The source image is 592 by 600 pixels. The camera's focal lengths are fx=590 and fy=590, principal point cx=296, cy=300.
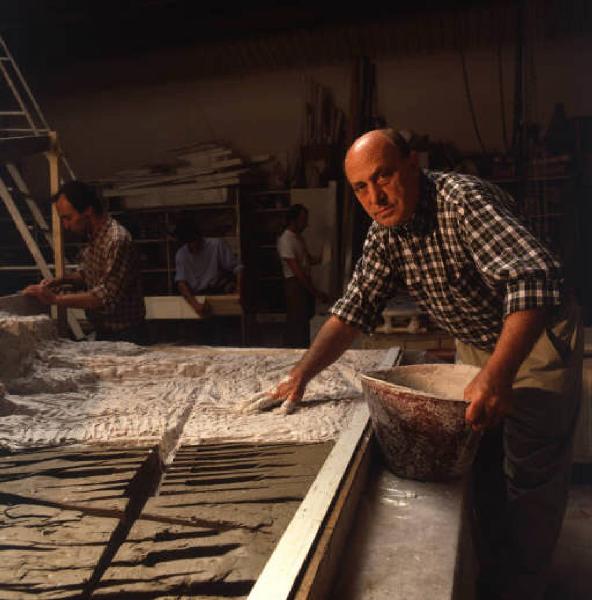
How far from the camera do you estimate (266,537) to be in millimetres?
1449

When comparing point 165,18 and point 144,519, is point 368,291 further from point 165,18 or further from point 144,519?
point 165,18

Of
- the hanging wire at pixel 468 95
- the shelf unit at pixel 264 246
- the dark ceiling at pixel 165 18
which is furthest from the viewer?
the shelf unit at pixel 264 246

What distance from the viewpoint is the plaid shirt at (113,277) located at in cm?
384

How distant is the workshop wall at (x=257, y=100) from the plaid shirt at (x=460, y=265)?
5.79m

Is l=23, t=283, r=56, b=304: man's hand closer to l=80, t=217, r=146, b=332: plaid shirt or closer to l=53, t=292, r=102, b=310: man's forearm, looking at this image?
l=53, t=292, r=102, b=310: man's forearm

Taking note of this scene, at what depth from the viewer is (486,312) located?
229 cm

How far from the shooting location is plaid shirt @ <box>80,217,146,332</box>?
12.6ft

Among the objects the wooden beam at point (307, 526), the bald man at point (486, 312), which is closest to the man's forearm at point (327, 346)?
the bald man at point (486, 312)

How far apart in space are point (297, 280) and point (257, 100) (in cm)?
320

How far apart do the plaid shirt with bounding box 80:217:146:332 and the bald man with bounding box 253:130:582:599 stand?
188 cm

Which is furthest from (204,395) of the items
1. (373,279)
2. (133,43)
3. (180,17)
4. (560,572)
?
(133,43)

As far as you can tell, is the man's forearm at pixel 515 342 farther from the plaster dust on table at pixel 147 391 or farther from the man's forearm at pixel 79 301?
the man's forearm at pixel 79 301

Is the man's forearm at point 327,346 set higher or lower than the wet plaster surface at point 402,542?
higher

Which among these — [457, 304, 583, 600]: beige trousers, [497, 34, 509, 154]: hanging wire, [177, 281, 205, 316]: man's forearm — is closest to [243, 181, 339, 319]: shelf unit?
[177, 281, 205, 316]: man's forearm
